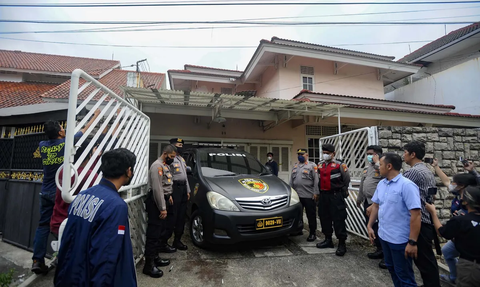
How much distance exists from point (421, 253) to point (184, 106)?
5.99 metres

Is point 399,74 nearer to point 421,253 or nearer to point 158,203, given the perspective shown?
point 421,253

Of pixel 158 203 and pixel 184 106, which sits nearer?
pixel 158 203

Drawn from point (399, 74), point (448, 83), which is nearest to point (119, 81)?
point (399, 74)

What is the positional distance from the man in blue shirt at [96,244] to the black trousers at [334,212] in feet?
10.6

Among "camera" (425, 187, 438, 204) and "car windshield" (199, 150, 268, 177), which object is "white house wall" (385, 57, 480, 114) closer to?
"camera" (425, 187, 438, 204)

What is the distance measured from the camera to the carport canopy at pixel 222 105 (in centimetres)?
555

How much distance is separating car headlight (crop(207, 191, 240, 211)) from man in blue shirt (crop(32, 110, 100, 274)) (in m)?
1.98

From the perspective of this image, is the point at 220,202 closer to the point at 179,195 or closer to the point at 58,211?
the point at 179,195

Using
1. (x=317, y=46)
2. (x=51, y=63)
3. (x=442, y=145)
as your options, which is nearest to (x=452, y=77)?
(x=317, y=46)

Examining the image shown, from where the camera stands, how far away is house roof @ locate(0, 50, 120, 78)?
42.6ft

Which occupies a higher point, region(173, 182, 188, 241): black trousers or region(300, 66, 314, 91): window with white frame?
region(300, 66, 314, 91): window with white frame

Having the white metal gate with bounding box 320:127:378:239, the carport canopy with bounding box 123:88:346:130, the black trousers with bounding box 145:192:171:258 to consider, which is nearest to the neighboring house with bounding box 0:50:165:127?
the carport canopy with bounding box 123:88:346:130

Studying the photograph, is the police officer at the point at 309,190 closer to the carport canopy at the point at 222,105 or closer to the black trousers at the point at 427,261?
the black trousers at the point at 427,261

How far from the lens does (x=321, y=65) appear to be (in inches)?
420
